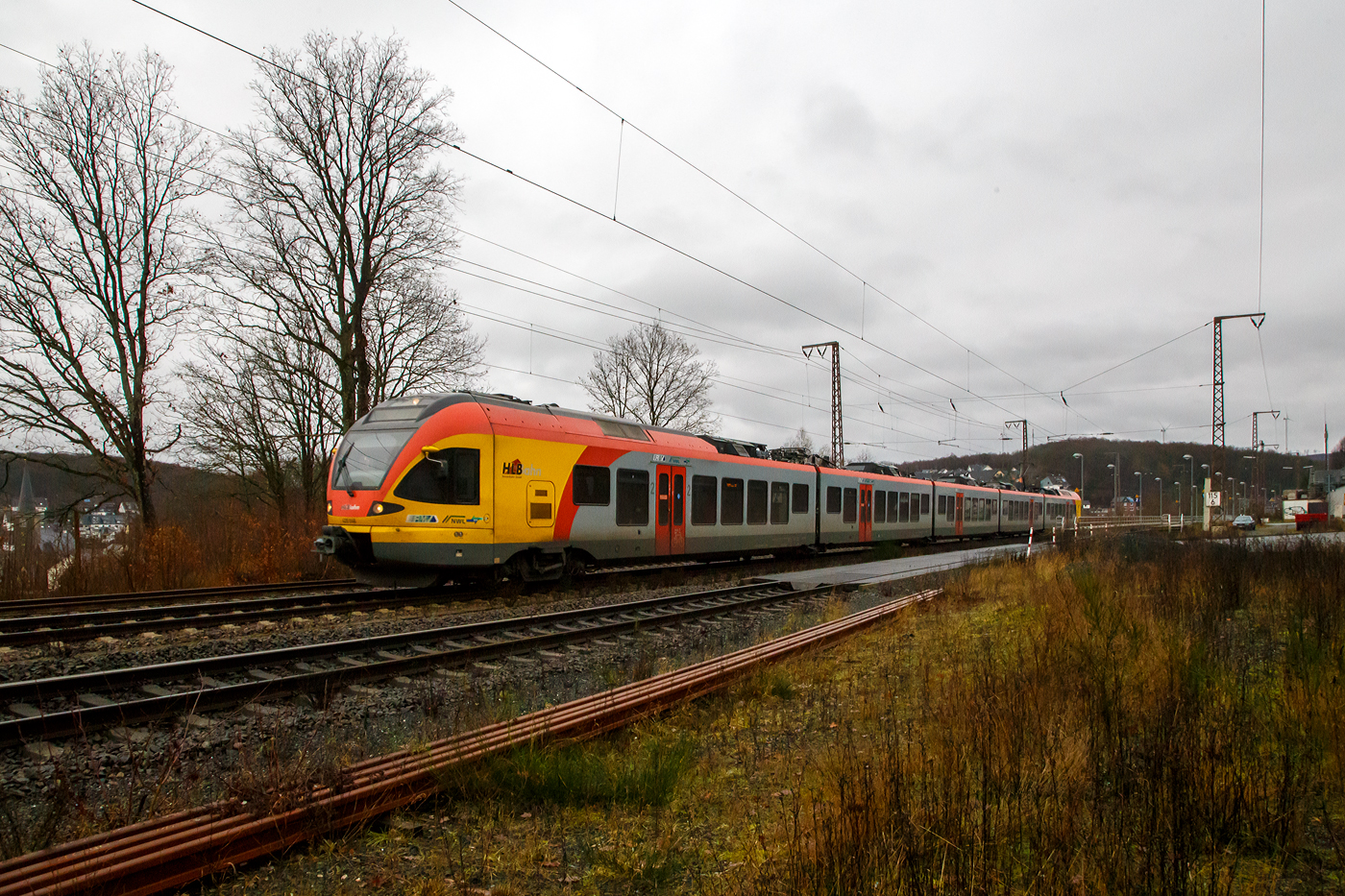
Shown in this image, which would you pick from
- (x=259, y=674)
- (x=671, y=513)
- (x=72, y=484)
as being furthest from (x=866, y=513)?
(x=72, y=484)

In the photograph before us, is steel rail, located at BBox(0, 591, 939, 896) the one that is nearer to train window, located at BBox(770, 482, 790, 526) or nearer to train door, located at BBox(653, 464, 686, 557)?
train door, located at BBox(653, 464, 686, 557)

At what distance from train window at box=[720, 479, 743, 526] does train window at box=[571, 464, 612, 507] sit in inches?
162

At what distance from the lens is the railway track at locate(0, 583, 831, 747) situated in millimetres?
5355

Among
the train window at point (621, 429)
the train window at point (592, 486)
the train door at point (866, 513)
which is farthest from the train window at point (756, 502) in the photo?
the train door at point (866, 513)

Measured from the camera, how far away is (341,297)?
2061 cm

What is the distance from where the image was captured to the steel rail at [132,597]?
10844 millimetres

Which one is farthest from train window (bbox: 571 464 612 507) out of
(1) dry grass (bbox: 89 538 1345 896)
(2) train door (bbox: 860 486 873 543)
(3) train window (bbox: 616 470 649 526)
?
(2) train door (bbox: 860 486 873 543)

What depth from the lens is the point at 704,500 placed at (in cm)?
1695

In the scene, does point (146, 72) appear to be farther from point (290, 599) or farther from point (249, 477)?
point (290, 599)

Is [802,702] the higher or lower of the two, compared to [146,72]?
lower

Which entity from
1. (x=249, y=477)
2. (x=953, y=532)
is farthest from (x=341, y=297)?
(x=953, y=532)

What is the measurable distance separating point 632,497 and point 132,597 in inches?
333

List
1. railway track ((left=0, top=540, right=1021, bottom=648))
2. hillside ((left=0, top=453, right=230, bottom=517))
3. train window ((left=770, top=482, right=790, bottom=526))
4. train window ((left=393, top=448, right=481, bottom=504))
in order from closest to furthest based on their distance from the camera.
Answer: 1. railway track ((left=0, top=540, right=1021, bottom=648))
2. train window ((left=393, top=448, right=481, bottom=504))
3. hillside ((left=0, top=453, right=230, bottom=517))
4. train window ((left=770, top=482, right=790, bottom=526))

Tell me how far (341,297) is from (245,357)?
2.96 metres
